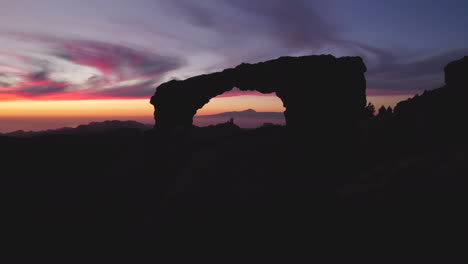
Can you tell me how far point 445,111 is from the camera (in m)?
14.1

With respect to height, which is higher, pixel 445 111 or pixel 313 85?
pixel 313 85

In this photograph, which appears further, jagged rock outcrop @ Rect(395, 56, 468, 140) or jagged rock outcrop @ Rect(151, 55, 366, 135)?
jagged rock outcrop @ Rect(151, 55, 366, 135)

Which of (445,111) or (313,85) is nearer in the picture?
(445,111)

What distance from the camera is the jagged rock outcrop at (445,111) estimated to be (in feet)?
43.4

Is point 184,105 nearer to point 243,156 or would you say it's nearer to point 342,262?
point 243,156

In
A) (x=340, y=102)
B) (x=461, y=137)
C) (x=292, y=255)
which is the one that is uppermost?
(x=340, y=102)

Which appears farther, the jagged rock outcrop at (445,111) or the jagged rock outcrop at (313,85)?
the jagged rock outcrop at (313,85)

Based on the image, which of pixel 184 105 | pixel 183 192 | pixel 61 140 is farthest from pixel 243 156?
pixel 61 140

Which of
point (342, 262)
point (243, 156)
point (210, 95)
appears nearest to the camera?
point (342, 262)

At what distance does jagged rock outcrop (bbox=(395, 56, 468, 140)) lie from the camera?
13.2 metres

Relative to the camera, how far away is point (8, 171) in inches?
871

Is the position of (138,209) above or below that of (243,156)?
below

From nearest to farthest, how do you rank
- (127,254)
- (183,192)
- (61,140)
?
(127,254)
(183,192)
(61,140)

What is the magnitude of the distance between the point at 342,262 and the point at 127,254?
9.24 metres
